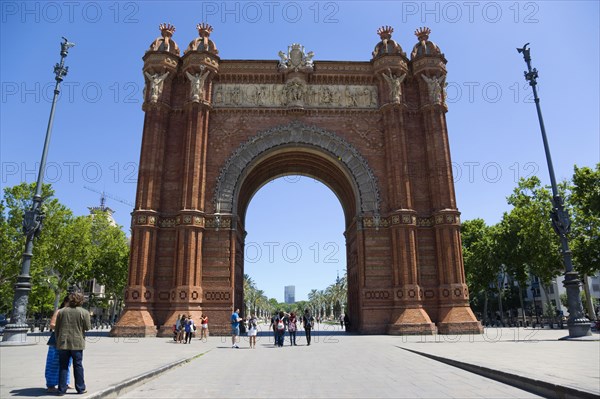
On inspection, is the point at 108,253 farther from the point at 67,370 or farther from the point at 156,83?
the point at 67,370

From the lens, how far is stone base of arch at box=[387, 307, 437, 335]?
2389 cm

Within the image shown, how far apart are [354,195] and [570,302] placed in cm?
1431

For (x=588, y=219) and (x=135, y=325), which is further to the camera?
(x=588, y=219)

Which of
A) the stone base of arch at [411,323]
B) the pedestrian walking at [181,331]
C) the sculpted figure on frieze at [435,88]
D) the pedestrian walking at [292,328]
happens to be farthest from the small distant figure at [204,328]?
the sculpted figure on frieze at [435,88]

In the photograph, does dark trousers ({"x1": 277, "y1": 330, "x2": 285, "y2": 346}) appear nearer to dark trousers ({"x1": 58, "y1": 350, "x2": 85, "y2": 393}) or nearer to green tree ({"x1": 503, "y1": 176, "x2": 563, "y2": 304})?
dark trousers ({"x1": 58, "y1": 350, "x2": 85, "y2": 393})

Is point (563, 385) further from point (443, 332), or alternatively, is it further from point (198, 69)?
point (198, 69)

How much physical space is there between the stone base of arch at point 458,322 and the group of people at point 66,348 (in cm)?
2171

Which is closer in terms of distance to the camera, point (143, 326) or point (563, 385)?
point (563, 385)

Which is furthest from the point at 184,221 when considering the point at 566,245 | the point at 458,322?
the point at 566,245

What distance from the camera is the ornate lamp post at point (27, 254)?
640 inches

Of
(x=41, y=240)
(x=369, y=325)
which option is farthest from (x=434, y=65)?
(x=41, y=240)

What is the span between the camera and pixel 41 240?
34688 mm

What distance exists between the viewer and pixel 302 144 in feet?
93.8

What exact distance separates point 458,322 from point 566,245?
27.2 ft
